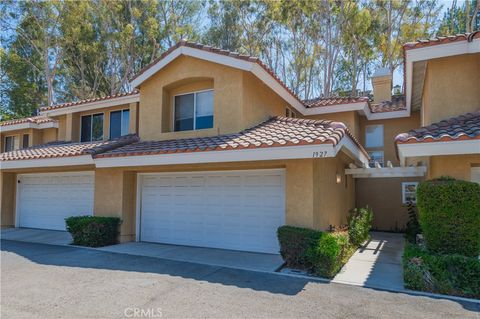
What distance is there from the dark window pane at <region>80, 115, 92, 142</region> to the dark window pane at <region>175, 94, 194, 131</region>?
6.57m

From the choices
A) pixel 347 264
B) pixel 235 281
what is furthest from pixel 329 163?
pixel 235 281

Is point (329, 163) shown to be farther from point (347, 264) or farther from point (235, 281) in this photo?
point (235, 281)

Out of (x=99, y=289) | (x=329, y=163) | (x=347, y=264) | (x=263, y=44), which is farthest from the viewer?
(x=263, y=44)

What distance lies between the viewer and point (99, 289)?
687cm

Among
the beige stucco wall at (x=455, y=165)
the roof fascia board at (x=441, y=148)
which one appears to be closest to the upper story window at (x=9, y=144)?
the roof fascia board at (x=441, y=148)

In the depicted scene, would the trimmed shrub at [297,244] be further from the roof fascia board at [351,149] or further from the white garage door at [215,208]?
the roof fascia board at [351,149]

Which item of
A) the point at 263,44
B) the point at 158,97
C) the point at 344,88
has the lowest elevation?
the point at 158,97

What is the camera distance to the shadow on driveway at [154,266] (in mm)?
7273

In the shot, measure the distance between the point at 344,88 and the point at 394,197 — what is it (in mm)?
18535

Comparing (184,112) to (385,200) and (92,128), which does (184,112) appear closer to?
(92,128)

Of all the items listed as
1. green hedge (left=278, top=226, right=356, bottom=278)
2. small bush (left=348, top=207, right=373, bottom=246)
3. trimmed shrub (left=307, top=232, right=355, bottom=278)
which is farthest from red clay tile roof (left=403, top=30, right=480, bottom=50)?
trimmed shrub (left=307, top=232, right=355, bottom=278)

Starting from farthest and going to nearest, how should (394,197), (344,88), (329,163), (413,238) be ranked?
(344,88)
(394,197)
(413,238)
(329,163)

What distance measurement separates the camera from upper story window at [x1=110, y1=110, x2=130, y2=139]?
51.9 ft

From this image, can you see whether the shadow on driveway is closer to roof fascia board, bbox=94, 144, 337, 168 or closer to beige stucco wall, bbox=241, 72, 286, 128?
roof fascia board, bbox=94, 144, 337, 168
